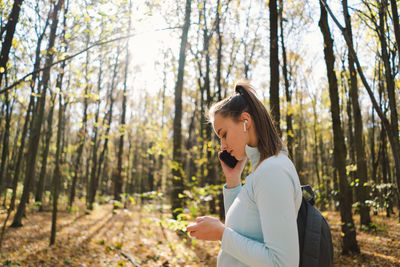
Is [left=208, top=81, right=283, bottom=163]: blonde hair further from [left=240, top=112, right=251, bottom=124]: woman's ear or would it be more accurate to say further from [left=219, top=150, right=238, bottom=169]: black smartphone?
[left=219, top=150, right=238, bottom=169]: black smartphone

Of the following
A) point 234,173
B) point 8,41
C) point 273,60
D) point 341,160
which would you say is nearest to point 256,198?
point 234,173

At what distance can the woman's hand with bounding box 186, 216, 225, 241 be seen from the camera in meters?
1.37

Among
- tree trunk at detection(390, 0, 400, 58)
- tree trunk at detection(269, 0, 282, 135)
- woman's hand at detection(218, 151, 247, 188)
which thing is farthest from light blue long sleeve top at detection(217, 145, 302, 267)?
tree trunk at detection(269, 0, 282, 135)

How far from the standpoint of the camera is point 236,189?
1.84m

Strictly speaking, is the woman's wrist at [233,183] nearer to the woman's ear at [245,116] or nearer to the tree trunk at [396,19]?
the woman's ear at [245,116]

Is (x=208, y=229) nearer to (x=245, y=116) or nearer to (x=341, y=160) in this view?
(x=245, y=116)

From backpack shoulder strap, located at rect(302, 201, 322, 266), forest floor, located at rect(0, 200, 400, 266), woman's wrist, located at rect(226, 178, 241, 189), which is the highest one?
woman's wrist, located at rect(226, 178, 241, 189)

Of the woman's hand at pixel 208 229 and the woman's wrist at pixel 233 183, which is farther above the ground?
the woman's wrist at pixel 233 183

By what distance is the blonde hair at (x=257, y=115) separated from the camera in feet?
4.57

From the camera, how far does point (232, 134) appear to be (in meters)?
1.47

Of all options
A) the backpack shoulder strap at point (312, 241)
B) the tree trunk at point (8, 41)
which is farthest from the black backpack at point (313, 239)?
the tree trunk at point (8, 41)

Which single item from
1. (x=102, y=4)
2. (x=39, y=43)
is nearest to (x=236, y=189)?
(x=102, y=4)

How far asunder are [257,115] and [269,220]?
52 cm

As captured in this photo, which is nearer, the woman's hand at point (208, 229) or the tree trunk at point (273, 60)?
the woman's hand at point (208, 229)
